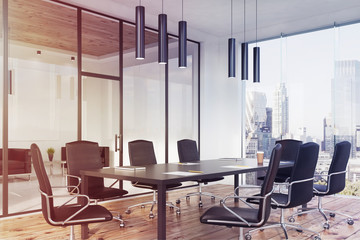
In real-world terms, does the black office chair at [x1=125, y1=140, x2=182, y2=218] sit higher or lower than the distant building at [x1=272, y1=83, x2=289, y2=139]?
lower

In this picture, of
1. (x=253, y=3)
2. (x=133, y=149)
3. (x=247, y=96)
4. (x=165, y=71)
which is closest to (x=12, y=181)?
(x=133, y=149)

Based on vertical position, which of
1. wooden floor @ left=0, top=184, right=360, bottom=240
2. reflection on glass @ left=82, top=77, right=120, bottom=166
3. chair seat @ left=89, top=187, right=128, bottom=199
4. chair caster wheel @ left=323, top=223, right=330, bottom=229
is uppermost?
reflection on glass @ left=82, top=77, right=120, bottom=166

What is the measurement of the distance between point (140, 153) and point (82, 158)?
3.35ft

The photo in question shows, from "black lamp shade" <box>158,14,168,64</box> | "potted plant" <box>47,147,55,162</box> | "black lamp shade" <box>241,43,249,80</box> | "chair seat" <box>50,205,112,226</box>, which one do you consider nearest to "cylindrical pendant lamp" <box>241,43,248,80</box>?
"black lamp shade" <box>241,43,249,80</box>

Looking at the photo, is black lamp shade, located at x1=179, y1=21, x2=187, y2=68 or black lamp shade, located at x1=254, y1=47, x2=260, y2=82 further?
black lamp shade, located at x1=254, y1=47, x2=260, y2=82

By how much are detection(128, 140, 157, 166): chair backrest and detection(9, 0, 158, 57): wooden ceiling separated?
185cm

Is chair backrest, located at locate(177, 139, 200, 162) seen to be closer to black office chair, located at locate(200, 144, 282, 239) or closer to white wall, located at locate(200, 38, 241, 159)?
white wall, located at locate(200, 38, 241, 159)

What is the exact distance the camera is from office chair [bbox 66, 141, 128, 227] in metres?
4.62

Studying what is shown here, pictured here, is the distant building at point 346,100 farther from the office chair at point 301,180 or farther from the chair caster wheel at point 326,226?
the office chair at point 301,180

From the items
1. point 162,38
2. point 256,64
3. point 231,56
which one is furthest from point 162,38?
point 256,64

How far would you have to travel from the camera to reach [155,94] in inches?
294

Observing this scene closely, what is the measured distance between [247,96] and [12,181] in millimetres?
5560

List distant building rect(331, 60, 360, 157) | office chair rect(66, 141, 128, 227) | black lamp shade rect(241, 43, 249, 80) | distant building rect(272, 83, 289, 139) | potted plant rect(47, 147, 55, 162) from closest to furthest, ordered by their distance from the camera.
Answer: office chair rect(66, 141, 128, 227) < potted plant rect(47, 147, 55, 162) < black lamp shade rect(241, 43, 249, 80) < distant building rect(331, 60, 360, 157) < distant building rect(272, 83, 289, 139)

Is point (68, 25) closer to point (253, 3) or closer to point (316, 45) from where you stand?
point (253, 3)
